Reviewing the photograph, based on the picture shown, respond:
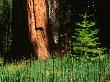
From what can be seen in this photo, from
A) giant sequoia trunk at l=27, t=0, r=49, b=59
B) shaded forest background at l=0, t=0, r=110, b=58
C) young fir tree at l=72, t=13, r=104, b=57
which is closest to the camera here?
young fir tree at l=72, t=13, r=104, b=57

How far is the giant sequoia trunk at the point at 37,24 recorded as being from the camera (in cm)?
1306

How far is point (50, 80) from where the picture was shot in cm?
630

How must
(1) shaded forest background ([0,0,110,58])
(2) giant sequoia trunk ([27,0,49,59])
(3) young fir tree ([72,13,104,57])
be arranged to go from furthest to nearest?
1. (1) shaded forest background ([0,0,110,58])
2. (2) giant sequoia trunk ([27,0,49,59])
3. (3) young fir tree ([72,13,104,57])

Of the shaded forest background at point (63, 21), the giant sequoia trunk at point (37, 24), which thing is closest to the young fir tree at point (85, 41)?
the giant sequoia trunk at point (37, 24)

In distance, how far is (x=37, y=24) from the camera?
43.1 ft

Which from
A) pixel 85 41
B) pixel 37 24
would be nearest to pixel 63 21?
pixel 37 24

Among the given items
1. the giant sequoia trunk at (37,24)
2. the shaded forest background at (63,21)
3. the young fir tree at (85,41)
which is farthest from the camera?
the shaded forest background at (63,21)

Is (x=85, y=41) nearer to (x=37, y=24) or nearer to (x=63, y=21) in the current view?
(x=37, y=24)

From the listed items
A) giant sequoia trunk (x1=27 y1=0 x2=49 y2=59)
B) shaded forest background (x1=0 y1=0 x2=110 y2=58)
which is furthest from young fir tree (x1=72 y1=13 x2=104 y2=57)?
shaded forest background (x1=0 y1=0 x2=110 y2=58)

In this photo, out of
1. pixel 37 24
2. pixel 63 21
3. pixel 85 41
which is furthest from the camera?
pixel 63 21

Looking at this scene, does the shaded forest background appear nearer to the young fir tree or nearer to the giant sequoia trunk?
the giant sequoia trunk

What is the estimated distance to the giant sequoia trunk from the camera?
13062mm

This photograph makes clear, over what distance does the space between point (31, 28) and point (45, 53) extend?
3.21 ft

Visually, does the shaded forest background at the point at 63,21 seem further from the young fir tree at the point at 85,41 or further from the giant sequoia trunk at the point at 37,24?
the young fir tree at the point at 85,41
